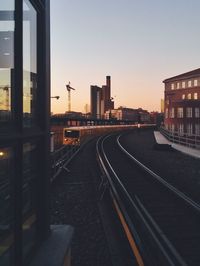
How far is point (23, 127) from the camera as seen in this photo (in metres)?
2.60

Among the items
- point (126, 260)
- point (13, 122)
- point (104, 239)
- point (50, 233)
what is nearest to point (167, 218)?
point (104, 239)

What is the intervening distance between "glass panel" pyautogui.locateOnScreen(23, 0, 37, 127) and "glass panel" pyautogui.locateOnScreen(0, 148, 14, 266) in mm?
458

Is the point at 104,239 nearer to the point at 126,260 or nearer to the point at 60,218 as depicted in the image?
the point at 126,260

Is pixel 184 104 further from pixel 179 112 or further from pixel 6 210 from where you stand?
pixel 6 210

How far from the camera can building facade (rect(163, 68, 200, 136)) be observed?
218 feet

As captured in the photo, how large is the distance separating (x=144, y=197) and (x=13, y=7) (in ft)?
36.7

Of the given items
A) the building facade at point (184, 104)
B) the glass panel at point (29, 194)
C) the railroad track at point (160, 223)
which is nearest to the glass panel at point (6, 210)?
the glass panel at point (29, 194)

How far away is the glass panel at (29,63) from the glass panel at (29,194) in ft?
0.85

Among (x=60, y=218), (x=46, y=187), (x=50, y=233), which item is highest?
(x=46, y=187)

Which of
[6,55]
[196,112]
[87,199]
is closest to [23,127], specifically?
[6,55]

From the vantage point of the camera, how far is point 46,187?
10.7ft

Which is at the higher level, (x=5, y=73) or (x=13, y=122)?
(x=5, y=73)

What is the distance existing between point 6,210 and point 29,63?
4.04 feet

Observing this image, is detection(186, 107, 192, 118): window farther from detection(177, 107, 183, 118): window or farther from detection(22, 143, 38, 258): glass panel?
detection(22, 143, 38, 258): glass panel
